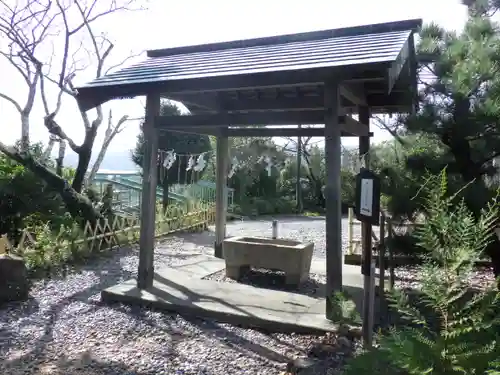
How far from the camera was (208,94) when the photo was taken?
693cm

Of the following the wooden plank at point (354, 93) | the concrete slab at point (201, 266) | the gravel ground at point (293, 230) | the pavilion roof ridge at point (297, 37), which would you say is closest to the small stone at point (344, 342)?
the wooden plank at point (354, 93)

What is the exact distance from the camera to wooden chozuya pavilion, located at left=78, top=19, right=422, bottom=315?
14.4ft

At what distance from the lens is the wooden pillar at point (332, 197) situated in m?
4.43

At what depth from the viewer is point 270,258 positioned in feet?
20.1

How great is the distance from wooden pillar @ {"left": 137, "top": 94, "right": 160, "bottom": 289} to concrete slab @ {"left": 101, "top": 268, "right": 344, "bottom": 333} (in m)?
0.25

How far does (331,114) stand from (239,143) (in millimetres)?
16138

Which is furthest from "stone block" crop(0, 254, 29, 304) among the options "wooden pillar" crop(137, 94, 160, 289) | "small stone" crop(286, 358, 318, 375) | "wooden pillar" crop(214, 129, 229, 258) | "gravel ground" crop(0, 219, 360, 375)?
"small stone" crop(286, 358, 318, 375)

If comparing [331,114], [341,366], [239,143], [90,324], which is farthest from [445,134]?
[239,143]

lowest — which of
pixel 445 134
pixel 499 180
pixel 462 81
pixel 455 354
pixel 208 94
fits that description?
pixel 455 354

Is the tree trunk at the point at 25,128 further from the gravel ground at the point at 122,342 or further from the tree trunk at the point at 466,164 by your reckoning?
the tree trunk at the point at 466,164

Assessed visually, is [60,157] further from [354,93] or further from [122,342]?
[354,93]

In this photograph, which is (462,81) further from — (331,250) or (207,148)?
(207,148)

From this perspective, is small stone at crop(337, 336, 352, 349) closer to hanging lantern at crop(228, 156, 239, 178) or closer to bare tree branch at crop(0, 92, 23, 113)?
bare tree branch at crop(0, 92, 23, 113)

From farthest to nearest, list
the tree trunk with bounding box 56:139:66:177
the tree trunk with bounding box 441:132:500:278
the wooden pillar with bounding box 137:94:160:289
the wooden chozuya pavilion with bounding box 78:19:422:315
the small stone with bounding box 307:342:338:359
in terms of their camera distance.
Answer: the tree trunk with bounding box 56:139:66:177 → the wooden pillar with bounding box 137:94:160:289 → the tree trunk with bounding box 441:132:500:278 → the wooden chozuya pavilion with bounding box 78:19:422:315 → the small stone with bounding box 307:342:338:359
